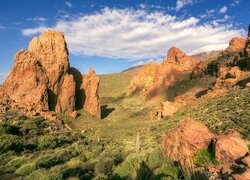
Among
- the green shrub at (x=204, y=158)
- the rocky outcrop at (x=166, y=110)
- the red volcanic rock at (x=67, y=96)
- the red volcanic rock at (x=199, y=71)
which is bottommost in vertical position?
the rocky outcrop at (x=166, y=110)

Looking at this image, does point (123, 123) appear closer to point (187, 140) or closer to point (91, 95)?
point (91, 95)

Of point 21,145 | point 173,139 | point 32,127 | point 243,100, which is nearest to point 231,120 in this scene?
point 243,100

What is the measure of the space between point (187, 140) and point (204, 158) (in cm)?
159

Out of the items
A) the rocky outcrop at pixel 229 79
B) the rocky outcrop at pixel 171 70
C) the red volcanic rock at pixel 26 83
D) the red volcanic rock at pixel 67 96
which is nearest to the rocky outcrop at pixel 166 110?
the rocky outcrop at pixel 229 79

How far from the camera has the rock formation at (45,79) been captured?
42781 mm

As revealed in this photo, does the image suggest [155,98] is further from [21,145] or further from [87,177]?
[87,177]

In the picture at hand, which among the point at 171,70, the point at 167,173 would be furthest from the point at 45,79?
the point at 171,70

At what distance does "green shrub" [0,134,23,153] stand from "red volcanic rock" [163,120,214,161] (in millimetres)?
10943

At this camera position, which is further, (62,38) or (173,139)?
(62,38)

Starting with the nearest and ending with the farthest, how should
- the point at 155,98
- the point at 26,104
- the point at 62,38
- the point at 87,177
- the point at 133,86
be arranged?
the point at 87,177
the point at 26,104
the point at 62,38
the point at 155,98
the point at 133,86

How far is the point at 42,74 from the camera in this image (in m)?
45.0

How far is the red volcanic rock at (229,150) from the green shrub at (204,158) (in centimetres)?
29

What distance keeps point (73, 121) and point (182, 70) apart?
37385 mm

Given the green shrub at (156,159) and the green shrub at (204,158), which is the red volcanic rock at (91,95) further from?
the green shrub at (204,158)
